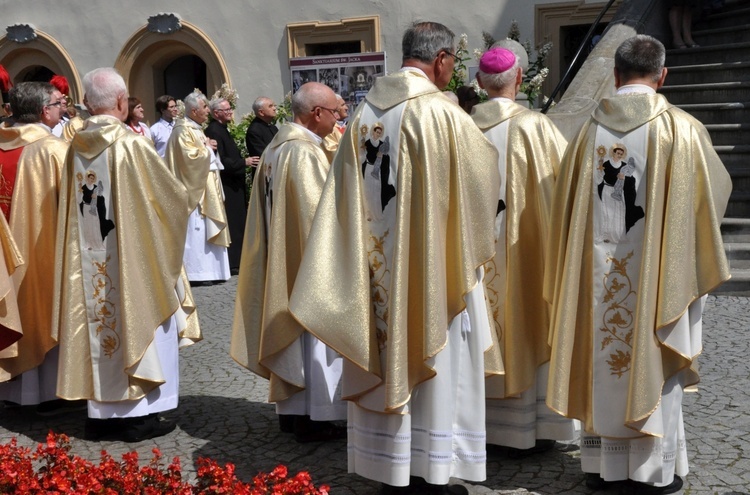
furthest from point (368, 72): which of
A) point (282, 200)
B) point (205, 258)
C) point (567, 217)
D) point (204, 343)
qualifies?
point (567, 217)

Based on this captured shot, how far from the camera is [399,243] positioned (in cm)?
387

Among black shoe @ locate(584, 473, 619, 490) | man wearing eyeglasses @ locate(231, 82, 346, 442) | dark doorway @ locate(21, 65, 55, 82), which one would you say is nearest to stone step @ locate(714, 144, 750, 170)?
man wearing eyeglasses @ locate(231, 82, 346, 442)

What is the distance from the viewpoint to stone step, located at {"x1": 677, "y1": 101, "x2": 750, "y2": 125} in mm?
9953

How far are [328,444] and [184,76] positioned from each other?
13.8 m

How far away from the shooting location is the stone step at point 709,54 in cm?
1079

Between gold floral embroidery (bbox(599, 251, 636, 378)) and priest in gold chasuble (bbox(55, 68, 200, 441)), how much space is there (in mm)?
2218

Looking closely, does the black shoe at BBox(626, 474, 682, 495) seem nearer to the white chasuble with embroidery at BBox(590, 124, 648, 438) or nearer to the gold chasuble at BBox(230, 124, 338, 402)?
the white chasuble with embroidery at BBox(590, 124, 648, 438)

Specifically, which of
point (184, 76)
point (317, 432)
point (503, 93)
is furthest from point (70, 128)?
point (184, 76)

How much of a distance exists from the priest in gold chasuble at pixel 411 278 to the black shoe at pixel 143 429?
1.51 m

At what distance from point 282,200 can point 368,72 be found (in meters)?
8.26

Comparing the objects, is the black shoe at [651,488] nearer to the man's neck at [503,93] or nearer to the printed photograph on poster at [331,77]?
the man's neck at [503,93]

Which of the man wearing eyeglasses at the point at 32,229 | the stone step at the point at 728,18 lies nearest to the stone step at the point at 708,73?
the stone step at the point at 728,18

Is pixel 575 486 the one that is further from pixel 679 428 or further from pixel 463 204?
pixel 463 204

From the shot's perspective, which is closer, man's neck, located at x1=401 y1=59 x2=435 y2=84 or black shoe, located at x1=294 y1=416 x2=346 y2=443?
man's neck, located at x1=401 y1=59 x2=435 y2=84
